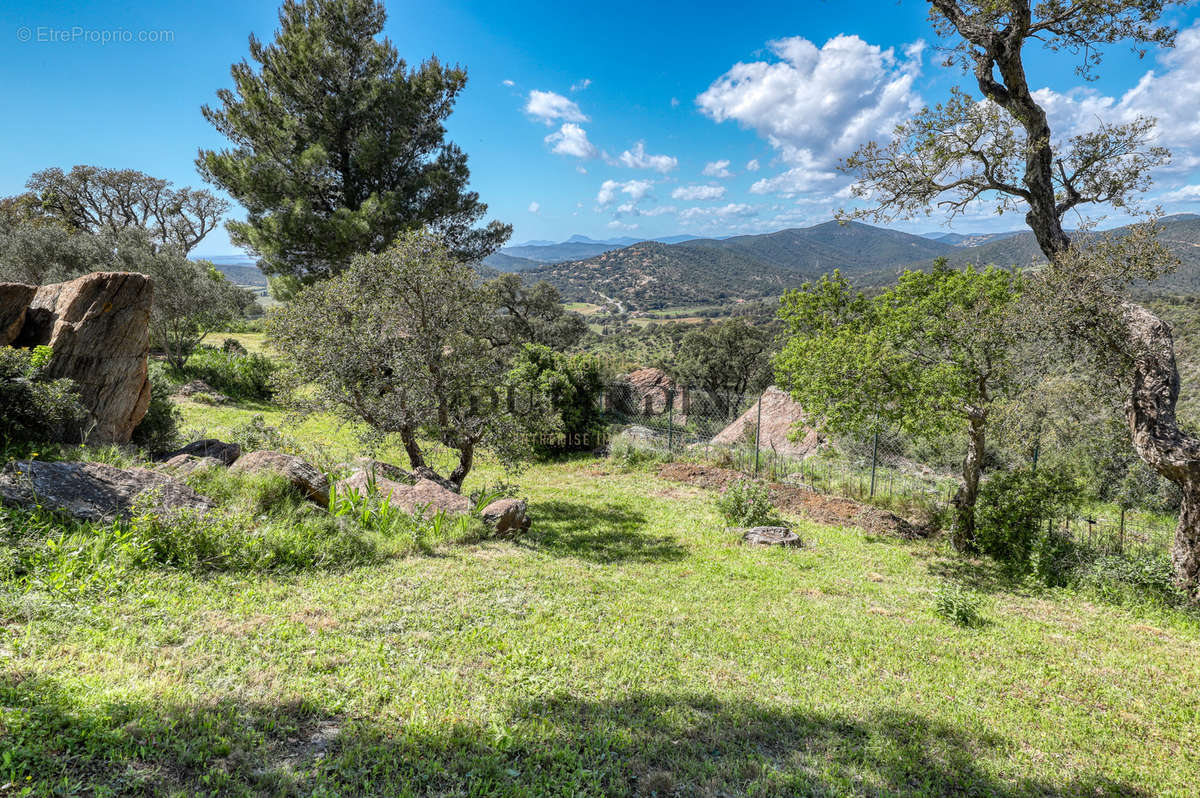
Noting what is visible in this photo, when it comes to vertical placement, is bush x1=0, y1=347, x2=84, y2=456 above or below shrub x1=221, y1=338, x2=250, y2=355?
below

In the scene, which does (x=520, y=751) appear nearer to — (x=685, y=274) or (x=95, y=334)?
(x=95, y=334)

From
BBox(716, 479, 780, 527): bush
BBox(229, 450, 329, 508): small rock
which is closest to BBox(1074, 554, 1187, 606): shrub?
BBox(716, 479, 780, 527): bush

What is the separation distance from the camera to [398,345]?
8.41 m

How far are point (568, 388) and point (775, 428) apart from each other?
22.0ft

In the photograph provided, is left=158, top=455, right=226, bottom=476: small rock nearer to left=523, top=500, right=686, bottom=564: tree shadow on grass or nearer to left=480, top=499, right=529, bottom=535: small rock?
left=480, top=499, right=529, bottom=535: small rock

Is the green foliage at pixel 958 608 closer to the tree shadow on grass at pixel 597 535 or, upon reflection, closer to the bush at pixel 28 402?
the tree shadow on grass at pixel 597 535

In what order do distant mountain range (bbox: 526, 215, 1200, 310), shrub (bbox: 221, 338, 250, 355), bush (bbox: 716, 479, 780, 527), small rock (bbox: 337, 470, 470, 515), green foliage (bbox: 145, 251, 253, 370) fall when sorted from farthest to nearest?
1. distant mountain range (bbox: 526, 215, 1200, 310)
2. shrub (bbox: 221, 338, 250, 355)
3. green foliage (bbox: 145, 251, 253, 370)
4. bush (bbox: 716, 479, 780, 527)
5. small rock (bbox: 337, 470, 470, 515)

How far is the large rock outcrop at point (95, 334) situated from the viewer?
26.5 feet

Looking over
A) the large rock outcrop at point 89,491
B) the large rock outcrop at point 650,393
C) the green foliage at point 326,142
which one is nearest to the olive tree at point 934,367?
the large rock outcrop at point 89,491

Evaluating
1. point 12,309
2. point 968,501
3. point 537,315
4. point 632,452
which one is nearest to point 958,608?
point 968,501

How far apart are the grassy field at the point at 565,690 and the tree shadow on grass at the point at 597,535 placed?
3.62ft

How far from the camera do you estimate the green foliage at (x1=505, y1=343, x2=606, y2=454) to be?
51.8 feet

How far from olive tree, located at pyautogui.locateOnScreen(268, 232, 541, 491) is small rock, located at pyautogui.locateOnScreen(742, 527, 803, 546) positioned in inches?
170

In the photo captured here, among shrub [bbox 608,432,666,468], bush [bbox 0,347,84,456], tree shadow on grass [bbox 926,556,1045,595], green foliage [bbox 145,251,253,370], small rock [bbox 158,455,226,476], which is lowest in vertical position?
tree shadow on grass [bbox 926,556,1045,595]
